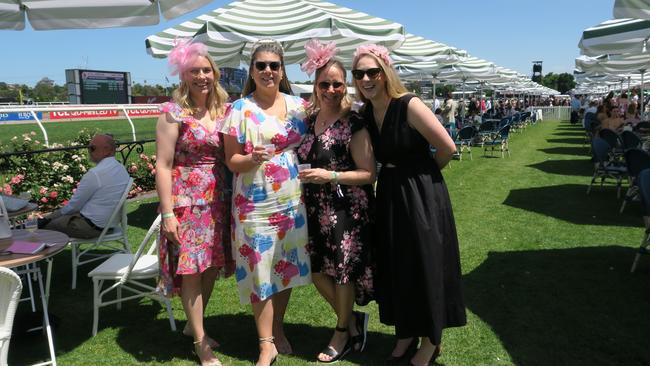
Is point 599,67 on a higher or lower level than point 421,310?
higher

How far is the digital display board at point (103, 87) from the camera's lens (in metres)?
54.1

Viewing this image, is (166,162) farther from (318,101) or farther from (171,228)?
(318,101)

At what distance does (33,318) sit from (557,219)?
5981 mm

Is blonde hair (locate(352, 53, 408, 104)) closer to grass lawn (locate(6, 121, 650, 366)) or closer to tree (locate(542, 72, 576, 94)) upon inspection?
grass lawn (locate(6, 121, 650, 366))

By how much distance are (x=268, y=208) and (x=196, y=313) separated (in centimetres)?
86

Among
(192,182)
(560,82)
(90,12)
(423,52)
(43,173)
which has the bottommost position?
(43,173)

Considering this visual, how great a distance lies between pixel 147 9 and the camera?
3957 millimetres

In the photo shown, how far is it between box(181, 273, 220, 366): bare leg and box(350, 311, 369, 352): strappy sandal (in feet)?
2.89

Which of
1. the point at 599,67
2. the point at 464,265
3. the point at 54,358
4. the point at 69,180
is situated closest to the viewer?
the point at 54,358

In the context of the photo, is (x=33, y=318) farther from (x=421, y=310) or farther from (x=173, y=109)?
(x=421, y=310)

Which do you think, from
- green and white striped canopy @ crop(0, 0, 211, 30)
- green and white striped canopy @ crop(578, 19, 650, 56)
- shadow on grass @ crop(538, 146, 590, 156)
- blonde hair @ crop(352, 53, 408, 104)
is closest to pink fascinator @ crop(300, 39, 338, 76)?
blonde hair @ crop(352, 53, 408, 104)

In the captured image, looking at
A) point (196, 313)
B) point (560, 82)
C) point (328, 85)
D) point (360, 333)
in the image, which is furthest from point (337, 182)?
point (560, 82)

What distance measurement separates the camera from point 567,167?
11.2 m

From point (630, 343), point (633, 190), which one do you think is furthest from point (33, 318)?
point (633, 190)
